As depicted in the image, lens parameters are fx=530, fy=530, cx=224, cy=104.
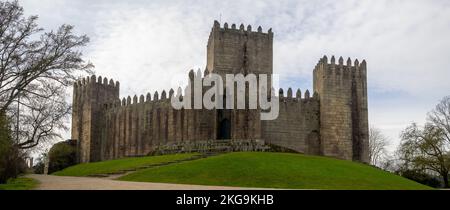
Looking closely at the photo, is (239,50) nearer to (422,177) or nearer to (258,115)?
(258,115)

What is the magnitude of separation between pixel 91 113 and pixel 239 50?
2020 centimetres

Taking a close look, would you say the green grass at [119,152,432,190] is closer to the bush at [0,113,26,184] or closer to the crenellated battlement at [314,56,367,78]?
the bush at [0,113,26,184]

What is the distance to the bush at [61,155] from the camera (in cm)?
5888

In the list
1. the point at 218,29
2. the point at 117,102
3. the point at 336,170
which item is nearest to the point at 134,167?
the point at 336,170

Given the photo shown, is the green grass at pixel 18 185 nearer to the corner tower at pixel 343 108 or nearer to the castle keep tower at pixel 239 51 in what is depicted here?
the castle keep tower at pixel 239 51

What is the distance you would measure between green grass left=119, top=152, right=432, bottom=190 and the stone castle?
13.3 m

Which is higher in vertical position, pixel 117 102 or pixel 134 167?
pixel 117 102

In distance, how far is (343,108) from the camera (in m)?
52.4

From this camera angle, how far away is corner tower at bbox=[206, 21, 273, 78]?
55.2 meters

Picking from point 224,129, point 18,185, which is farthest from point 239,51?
point 18,185
